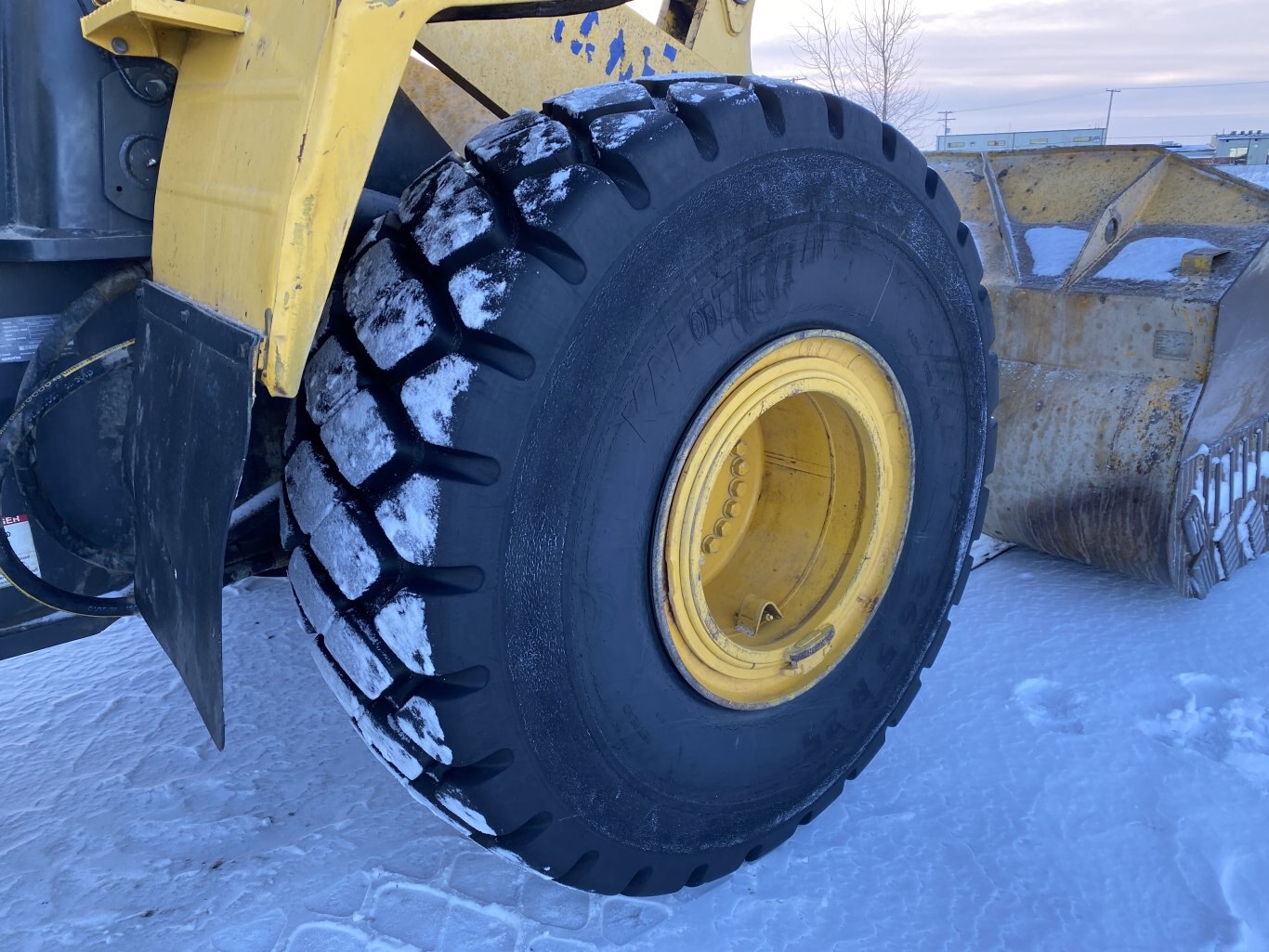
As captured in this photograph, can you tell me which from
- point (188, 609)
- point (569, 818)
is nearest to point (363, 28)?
point (188, 609)

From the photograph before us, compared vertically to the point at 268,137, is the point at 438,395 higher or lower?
lower

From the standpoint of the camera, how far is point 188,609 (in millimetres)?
1318

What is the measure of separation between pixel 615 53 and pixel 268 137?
939 mm

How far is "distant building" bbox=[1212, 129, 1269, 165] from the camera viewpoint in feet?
56.3

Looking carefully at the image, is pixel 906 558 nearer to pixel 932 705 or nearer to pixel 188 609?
pixel 932 705

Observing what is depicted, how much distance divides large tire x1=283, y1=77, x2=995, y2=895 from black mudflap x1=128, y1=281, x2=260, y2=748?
138mm

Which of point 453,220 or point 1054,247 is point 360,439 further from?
point 1054,247

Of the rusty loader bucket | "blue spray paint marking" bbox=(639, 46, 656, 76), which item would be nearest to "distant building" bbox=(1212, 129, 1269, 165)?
the rusty loader bucket

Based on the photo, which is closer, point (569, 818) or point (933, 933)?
point (569, 818)

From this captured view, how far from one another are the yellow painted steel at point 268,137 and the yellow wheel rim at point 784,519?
0.58 meters

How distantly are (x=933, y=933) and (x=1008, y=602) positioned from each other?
4.60ft

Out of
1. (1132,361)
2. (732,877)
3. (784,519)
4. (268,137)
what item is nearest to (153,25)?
(268,137)

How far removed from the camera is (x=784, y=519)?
6.33 feet

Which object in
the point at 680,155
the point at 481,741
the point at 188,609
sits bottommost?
the point at 481,741
